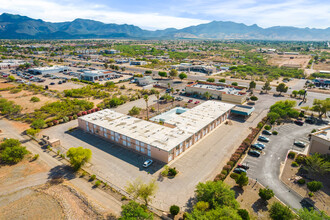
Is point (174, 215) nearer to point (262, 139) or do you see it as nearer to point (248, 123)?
point (262, 139)

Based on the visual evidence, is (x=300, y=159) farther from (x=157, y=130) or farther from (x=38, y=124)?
(x=38, y=124)

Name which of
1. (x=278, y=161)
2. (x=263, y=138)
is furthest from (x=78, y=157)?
(x=263, y=138)

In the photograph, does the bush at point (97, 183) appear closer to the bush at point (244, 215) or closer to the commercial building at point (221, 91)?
the bush at point (244, 215)

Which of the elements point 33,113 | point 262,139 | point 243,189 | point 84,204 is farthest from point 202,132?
point 33,113

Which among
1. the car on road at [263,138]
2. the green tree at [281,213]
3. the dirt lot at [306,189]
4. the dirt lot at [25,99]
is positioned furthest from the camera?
the dirt lot at [25,99]

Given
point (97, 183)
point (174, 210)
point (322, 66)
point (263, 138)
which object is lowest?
point (97, 183)

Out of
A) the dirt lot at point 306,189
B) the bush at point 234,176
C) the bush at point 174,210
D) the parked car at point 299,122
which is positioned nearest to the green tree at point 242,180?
the bush at point 234,176

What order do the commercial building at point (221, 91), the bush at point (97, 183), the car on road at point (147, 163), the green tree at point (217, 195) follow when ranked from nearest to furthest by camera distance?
the green tree at point (217, 195) → the bush at point (97, 183) → the car on road at point (147, 163) → the commercial building at point (221, 91)
